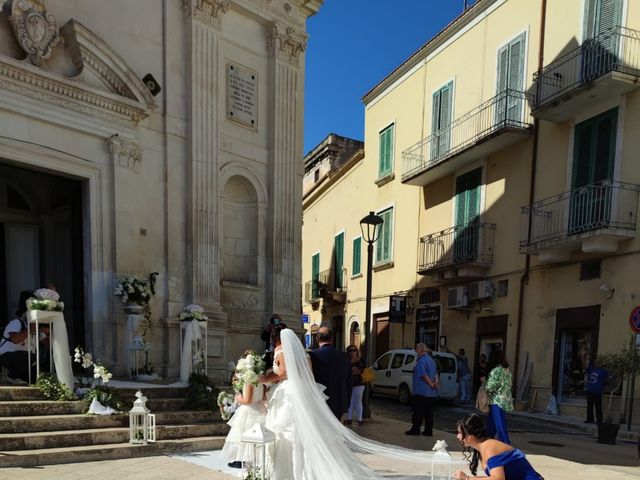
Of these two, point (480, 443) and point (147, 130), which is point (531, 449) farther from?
point (147, 130)

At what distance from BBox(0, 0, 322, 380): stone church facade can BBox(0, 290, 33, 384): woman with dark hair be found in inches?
70.0

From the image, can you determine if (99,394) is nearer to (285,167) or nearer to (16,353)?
(16,353)

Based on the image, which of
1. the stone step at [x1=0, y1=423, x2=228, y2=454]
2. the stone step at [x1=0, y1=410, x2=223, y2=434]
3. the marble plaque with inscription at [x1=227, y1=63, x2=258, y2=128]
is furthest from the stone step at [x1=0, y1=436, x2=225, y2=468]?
the marble plaque with inscription at [x1=227, y1=63, x2=258, y2=128]

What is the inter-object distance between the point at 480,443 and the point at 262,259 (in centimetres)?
959

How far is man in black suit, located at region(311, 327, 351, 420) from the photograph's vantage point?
6.53m

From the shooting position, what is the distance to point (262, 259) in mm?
13258

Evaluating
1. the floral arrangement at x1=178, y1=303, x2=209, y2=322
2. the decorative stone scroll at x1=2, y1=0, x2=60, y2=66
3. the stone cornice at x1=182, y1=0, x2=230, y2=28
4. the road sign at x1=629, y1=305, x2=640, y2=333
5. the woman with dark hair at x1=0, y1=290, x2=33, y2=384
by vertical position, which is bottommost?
the woman with dark hair at x1=0, y1=290, x2=33, y2=384

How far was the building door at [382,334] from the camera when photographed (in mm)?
22797

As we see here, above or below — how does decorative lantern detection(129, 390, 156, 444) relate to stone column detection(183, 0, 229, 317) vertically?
below

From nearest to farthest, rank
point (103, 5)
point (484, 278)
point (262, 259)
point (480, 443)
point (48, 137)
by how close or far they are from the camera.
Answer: point (480, 443) → point (48, 137) → point (103, 5) → point (262, 259) → point (484, 278)

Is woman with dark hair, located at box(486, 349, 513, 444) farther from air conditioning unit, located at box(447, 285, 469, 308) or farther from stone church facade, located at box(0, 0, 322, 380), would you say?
air conditioning unit, located at box(447, 285, 469, 308)

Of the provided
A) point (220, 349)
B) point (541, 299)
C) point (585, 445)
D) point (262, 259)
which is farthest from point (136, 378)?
point (541, 299)

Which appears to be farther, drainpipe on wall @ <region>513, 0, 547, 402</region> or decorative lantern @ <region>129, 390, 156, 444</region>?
drainpipe on wall @ <region>513, 0, 547, 402</region>

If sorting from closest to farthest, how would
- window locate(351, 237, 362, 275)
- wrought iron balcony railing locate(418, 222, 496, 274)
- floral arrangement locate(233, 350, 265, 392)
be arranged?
floral arrangement locate(233, 350, 265, 392), wrought iron balcony railing locate(418, 222, 496, 274), window locate(351, 237, 362, 275)
